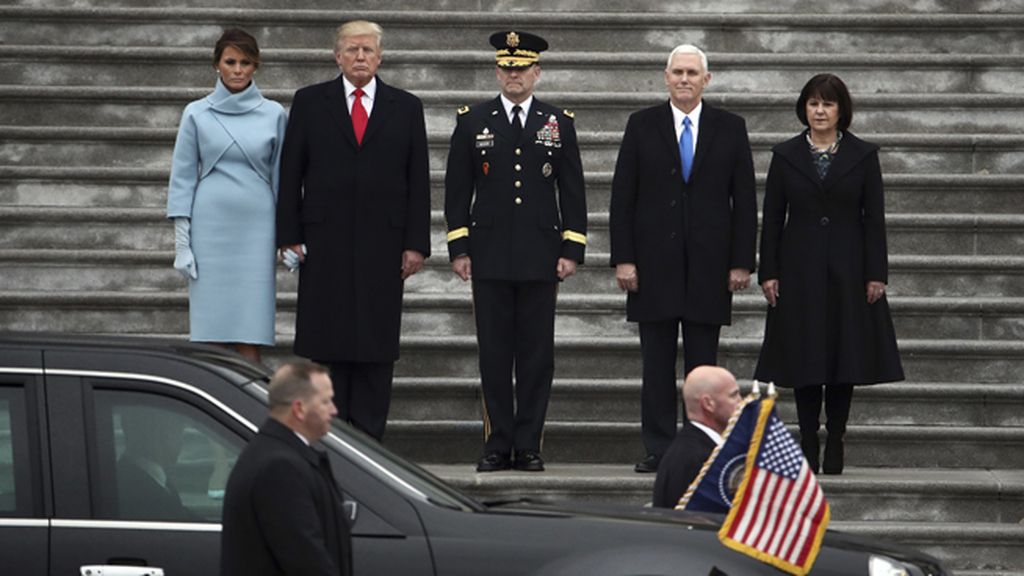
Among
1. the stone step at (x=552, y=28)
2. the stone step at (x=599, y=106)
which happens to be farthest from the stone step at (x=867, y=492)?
the stone step at (x=552, y=28)

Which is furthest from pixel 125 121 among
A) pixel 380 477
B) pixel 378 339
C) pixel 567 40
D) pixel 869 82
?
pixel 380 477

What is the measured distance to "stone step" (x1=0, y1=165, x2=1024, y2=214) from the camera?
12.8 meters

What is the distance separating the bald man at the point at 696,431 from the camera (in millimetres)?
7652

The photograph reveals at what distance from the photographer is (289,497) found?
5660 mm

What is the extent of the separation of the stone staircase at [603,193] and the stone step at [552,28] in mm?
15

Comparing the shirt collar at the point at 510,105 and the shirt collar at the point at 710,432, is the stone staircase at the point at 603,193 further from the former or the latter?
the shirt collar at the point at 710,432

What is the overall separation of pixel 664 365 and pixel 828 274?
93 centimetres

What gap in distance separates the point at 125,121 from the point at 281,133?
346 centimetres

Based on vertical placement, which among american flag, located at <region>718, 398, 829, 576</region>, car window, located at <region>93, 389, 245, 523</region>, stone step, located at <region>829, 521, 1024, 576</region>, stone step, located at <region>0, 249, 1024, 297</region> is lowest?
stone step, located at <region>829, 521, 1024, 576</region>

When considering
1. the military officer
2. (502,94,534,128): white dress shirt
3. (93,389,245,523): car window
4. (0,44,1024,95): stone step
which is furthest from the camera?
(0,44,1024,95): stone step

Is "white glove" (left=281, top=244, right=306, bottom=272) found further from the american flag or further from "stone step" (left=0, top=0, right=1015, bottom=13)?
"stone step" (left=0, top=0, right=1015, bottom=13)

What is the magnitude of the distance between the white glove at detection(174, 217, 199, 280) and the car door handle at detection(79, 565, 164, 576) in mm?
4081

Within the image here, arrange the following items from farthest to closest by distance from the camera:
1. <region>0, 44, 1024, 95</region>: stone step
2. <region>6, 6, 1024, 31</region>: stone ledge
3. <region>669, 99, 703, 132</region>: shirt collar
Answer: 1. <region>6, 6, 1024, 31</region>: stone ledge
2. <region>0, 44, 1024, 95</region>: stone step
3. <region>669, 99, 703, 132</region>: shirt collar

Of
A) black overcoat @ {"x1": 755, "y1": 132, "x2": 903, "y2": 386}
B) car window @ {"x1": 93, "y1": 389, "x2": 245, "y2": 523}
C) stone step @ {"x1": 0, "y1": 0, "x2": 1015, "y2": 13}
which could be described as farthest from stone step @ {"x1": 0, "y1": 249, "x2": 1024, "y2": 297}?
car window @ {"x1": 93, "y1": 389, "x2": 245, "y2": 523}
